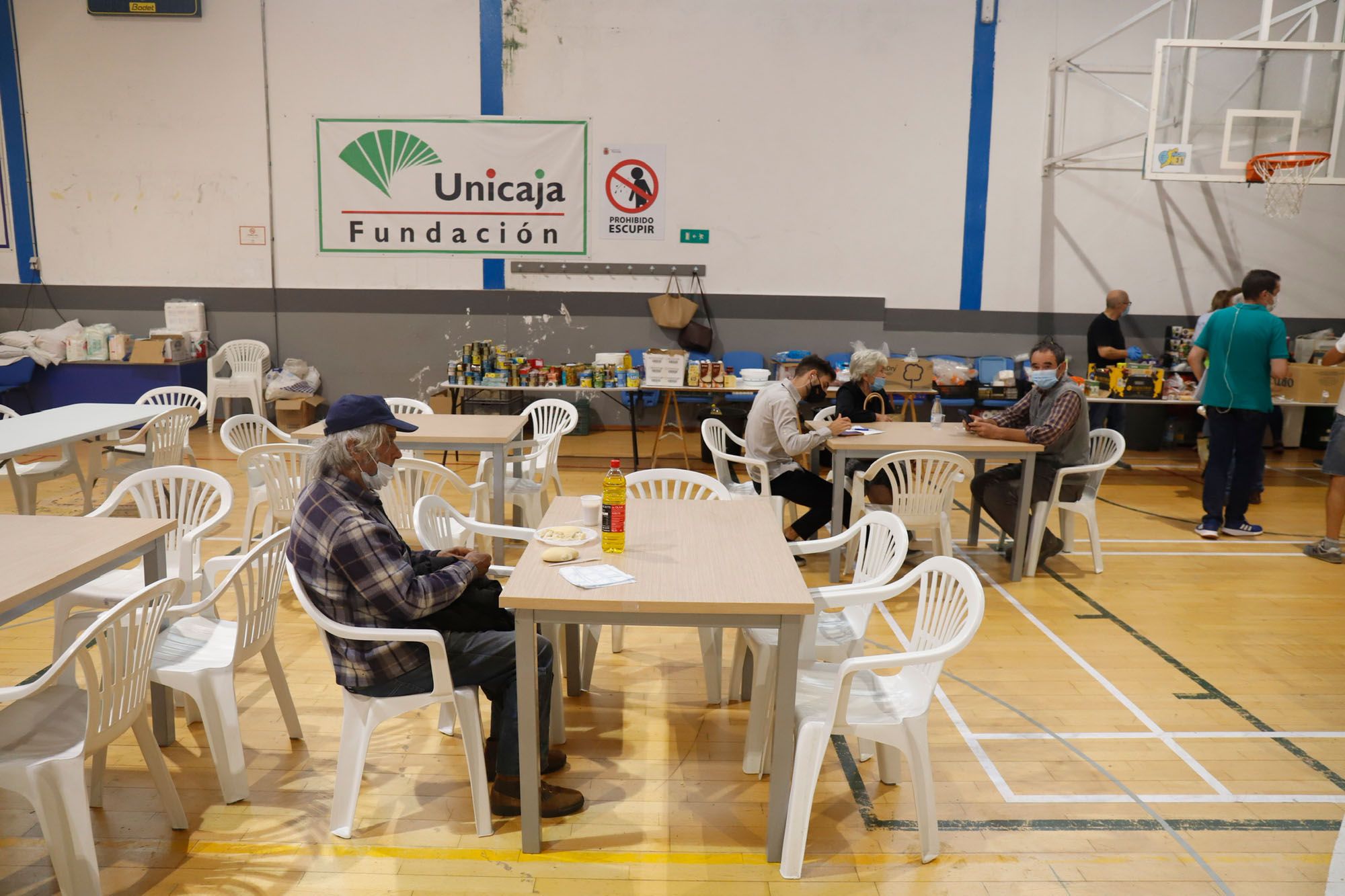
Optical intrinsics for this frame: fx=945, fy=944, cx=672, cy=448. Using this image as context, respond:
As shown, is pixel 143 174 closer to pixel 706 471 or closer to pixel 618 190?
pixel 618 190

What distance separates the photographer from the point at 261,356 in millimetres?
9695

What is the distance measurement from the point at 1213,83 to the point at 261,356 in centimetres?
992

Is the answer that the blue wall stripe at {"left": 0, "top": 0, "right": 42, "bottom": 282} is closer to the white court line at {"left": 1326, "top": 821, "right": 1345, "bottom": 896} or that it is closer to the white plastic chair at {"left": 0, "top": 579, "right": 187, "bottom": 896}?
the white plastic chair at {"left": 0, "top": 579, "right": 187, "bottom": 896}

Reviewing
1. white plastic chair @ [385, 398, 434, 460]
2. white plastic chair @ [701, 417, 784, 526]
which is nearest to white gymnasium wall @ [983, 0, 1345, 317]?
white plastic chair @ [701, 417, 784, 526]

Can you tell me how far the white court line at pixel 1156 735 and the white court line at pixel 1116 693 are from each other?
0.21 feet

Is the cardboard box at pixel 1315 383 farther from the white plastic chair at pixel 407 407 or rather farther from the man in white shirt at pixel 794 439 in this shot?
the white plastic chair at pixel 407 407

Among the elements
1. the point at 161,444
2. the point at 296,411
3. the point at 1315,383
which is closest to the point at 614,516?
the point at 161,444

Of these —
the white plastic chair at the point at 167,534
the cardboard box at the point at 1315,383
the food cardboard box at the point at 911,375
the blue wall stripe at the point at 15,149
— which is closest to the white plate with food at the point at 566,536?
the white plastic chair at the point at 167,534

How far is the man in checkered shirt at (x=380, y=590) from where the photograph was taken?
271cm

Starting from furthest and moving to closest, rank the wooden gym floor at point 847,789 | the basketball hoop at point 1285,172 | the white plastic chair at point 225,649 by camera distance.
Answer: the basketball hoop at point 1285,172 < the white plastic chair at point 225,649 < the wooden gym floor at point 847,789

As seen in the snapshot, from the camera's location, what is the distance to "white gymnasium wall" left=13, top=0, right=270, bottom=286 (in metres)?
9.40

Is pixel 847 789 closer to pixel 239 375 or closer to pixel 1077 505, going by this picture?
pixel 1077 505

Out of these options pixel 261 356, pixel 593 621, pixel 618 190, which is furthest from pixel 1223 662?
pixel 261 356

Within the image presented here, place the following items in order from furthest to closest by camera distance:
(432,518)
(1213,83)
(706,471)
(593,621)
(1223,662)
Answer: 1. (1213,83)
2. (706,471)
3. (1223,662)
4. (432,518)
5. (593,621)
